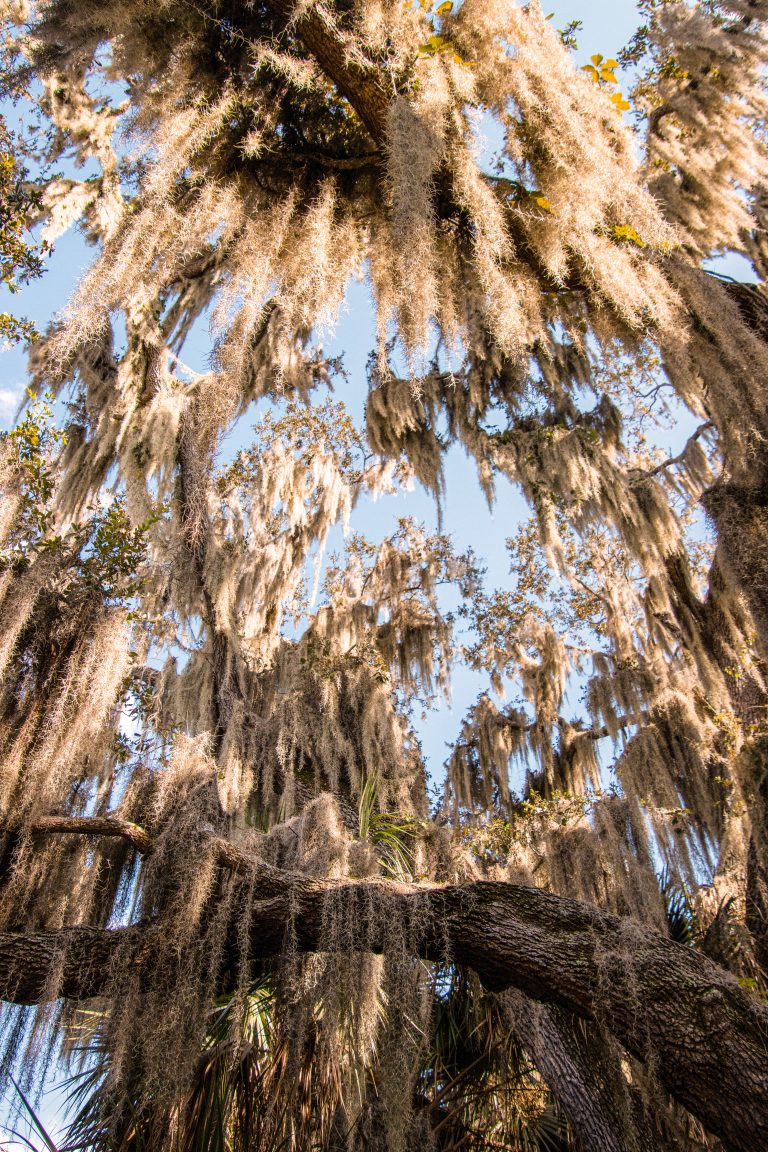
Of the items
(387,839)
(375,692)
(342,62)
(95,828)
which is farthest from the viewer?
(375,692)

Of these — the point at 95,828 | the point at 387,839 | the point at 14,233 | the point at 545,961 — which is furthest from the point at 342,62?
the point at 387,839

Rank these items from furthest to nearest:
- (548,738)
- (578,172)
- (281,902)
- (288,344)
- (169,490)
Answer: (548,738) < (288,344) < (169,490) < (578,172) < (281,902)

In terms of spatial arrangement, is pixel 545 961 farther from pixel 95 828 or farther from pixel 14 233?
pixel 14 233

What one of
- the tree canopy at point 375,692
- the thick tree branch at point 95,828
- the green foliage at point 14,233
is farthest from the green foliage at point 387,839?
the green foliage at point 14,233

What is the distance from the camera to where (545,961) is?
314cm

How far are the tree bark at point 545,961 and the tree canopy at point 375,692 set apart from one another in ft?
0.05

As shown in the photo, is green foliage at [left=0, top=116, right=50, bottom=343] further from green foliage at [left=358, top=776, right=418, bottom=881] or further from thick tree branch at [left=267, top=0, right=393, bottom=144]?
green foliage at [left=358, top=776, right=418, bottom=881]

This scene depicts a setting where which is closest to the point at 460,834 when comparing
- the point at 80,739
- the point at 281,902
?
the point at 281,902

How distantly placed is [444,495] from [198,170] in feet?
12.5

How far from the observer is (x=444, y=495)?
7504 mm

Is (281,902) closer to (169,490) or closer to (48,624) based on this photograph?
(48,624)

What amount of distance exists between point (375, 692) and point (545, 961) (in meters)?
4.91

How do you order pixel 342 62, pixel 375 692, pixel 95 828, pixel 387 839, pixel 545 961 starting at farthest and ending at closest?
1. pixel 375 692
2. pixel 387 839
3. pixel 342 62
4. pixel 95 828
5. pixel 545 961

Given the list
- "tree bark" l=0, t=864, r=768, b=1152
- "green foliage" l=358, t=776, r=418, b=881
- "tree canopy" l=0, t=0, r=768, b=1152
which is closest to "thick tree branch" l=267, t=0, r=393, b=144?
"tree canopy" l=0, t=0, r=768, b=1152
